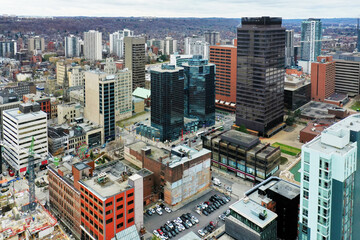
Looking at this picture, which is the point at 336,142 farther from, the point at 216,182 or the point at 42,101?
the point at 42,101

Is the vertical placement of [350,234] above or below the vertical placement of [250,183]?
above

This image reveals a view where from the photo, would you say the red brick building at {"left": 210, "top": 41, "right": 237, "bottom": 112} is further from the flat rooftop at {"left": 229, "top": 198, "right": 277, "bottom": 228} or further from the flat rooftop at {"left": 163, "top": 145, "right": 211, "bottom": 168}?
the flat rooftop at {"left": 229, "top": 198, "right": 277, "bottom": 228}

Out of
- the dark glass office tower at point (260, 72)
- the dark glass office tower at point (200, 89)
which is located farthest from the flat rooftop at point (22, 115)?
the dark glass office tower at point (260, 72)

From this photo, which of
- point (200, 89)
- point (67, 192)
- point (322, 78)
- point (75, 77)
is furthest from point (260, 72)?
point (75, 77)

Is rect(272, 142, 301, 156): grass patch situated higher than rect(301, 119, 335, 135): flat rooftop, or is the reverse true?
rect(301, 119, 335, 135): flat rooftop

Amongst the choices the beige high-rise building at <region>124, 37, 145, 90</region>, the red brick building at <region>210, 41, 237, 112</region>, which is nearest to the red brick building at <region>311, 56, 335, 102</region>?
the red brick building at <region>210, 41, 237, 112</region>

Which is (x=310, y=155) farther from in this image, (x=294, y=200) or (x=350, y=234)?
(x=294, y=200)

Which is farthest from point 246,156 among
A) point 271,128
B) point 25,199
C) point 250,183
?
point 25,199
